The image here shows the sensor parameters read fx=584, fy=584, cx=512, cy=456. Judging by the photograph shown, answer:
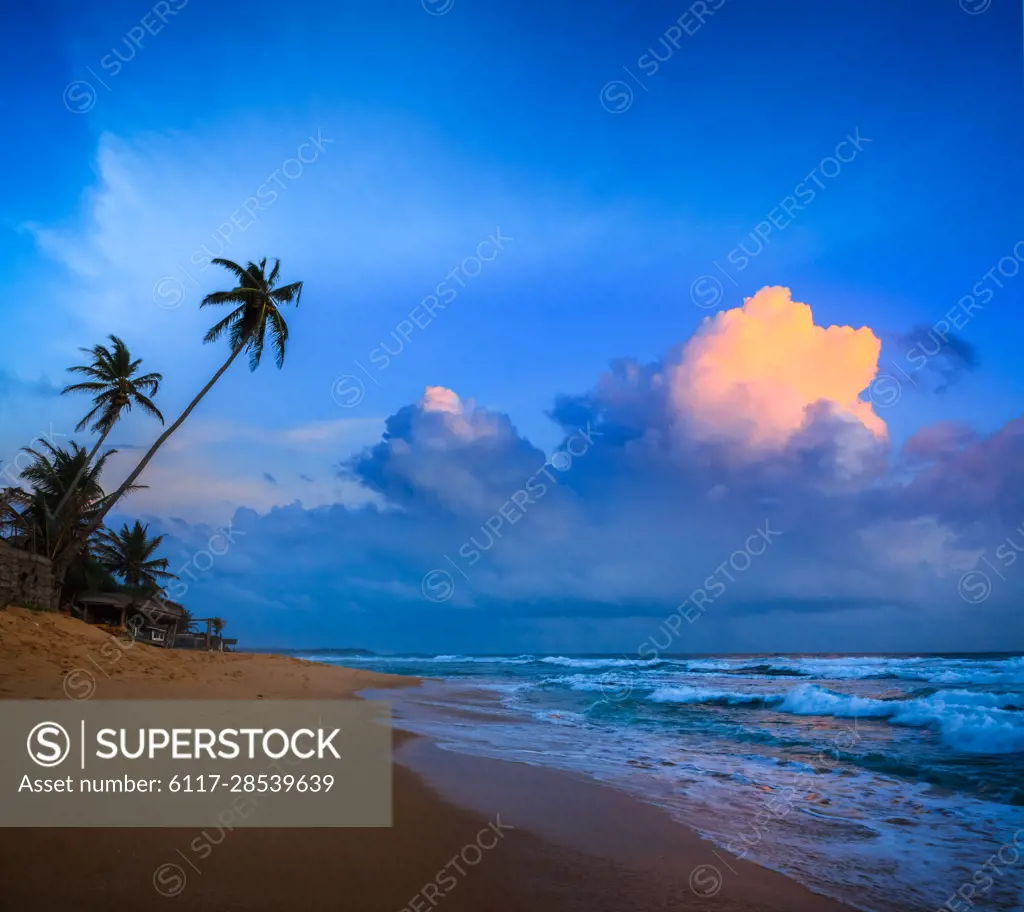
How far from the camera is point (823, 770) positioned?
9.80 meters

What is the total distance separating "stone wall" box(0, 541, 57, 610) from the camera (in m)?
17.5

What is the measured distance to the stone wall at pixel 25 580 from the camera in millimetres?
17469

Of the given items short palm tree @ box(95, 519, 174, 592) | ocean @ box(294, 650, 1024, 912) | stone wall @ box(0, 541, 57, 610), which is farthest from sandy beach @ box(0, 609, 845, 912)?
short palm tree @ box(95, 519, 174, 592)

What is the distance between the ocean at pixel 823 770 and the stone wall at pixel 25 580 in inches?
479

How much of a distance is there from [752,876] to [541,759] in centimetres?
517

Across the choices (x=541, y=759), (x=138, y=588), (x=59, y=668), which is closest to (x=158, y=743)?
(x=541, y=759)

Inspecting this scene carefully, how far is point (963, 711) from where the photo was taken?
15.3 metres

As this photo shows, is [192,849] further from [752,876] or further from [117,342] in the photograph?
[117,342]

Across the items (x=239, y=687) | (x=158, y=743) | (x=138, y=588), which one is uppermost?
(x=138, y=588)

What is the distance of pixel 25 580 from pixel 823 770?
896 inches

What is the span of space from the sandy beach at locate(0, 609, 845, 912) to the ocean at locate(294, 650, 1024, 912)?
0.72 metres

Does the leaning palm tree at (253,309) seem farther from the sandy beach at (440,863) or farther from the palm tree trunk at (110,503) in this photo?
the sandy beach at (440,863)

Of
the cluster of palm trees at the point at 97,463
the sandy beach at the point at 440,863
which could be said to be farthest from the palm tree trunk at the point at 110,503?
the sandy beach at the point at 440,863

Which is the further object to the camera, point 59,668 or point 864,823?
point 59,668
